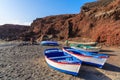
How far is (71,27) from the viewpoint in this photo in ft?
146

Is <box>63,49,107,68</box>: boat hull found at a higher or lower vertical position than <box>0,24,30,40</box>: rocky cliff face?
lower

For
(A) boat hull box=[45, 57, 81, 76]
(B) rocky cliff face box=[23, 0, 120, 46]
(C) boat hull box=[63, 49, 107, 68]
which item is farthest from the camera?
(B) rocky cliff face box=[23, 0, 120, 46]

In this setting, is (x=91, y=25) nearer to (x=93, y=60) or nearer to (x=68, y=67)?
(x=93, y=60)

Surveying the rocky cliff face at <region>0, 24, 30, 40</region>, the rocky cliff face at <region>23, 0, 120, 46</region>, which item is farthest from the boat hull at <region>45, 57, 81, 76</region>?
the rocky cliff face at <region>0, 24, 30, 40</region>

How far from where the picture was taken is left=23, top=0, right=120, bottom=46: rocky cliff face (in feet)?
102

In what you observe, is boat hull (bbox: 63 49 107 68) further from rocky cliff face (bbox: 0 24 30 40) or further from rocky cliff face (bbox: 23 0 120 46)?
rocky cliff face (bbox: 0 24 30 40)

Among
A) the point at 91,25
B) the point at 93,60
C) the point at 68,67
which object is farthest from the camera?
the point at 91,25

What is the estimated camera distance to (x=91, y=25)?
126 ft

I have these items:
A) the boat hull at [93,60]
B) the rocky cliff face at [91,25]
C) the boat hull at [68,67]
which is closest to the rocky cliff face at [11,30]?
the rocky cliff face at [91,25]

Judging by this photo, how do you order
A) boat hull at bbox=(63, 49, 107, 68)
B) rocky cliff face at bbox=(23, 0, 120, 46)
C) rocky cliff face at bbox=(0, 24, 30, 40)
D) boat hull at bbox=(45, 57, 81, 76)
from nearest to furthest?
boat hull at bbox=(45, 57, 81, 76)
boat hull at bbox=(63, 49, 107, 68)
rocky cliff face at bbox=(23, 0, 120, 46)
rocky cliff face at bbox=(0, 24, 30, 40)

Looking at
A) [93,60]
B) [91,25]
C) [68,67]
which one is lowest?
[68,67]

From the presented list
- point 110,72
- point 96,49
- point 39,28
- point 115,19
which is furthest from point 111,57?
point 39,28

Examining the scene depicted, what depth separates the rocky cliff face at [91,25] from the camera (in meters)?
31.2

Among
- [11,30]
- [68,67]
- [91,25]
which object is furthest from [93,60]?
[11,30]
